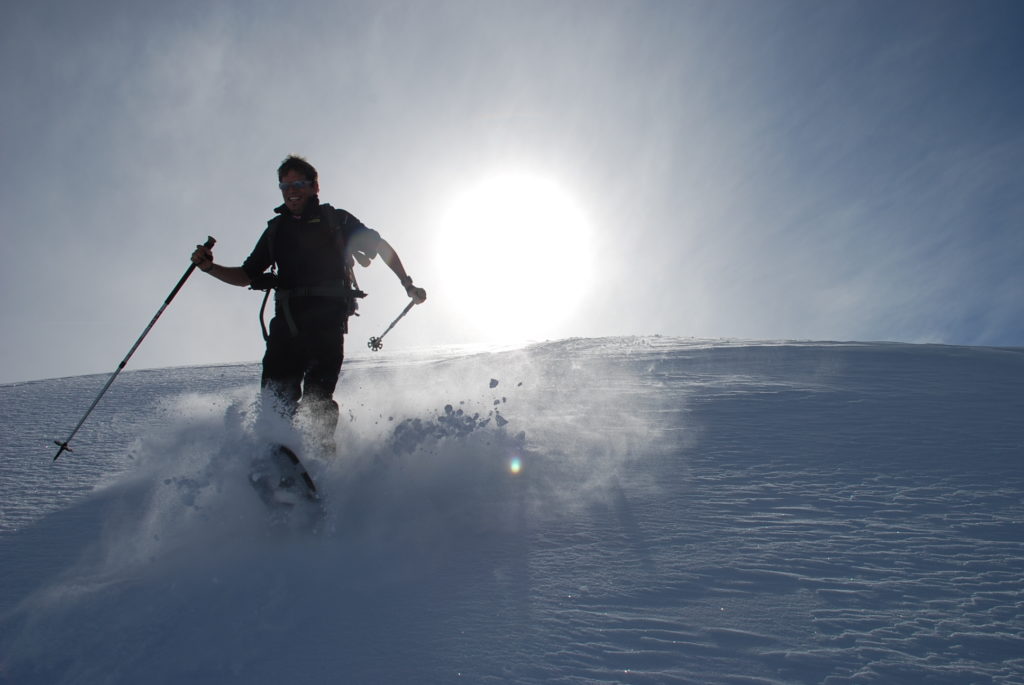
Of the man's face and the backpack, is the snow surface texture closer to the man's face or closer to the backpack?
the backpack

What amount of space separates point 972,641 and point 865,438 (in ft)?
8.91

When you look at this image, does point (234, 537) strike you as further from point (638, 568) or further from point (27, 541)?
point (638, 568)

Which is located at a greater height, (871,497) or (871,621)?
(871,497)

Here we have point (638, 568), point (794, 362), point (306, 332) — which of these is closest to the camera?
point (638, 568)

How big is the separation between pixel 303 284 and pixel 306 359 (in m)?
0.50

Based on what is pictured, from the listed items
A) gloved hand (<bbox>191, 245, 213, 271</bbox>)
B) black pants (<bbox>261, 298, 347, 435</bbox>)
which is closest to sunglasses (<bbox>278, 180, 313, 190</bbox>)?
gloved hand (<bbox>191, 245, 213, 271</bbox>)

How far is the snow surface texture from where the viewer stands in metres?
1.67

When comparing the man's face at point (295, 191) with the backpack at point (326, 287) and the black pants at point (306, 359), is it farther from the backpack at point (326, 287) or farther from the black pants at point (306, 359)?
the black pants at point (306, 359)

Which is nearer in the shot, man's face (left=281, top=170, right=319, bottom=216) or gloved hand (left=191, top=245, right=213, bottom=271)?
gloved hand (left=191, top=245, right=213, bottom=271)

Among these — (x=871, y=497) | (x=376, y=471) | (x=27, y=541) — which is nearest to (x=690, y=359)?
(x=871, y=497)

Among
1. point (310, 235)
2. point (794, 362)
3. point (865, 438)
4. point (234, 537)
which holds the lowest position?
point (234, 537)

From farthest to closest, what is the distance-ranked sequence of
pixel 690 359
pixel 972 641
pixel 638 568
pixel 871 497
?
pixel 690 359 < pixel 871 497 < pixel 638 568 < pixel 972 641

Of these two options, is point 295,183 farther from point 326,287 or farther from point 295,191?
point 326,287

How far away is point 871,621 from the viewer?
1814mm
